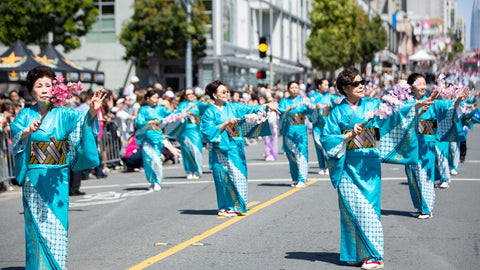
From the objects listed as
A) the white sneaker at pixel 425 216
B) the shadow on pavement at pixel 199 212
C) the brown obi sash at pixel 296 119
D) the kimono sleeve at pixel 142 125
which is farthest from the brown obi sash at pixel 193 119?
the white sneaker at pixel 425 216

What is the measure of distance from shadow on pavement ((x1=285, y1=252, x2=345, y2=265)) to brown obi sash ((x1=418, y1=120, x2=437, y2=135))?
359 cm

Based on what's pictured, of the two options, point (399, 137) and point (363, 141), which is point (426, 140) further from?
point (363, 141)

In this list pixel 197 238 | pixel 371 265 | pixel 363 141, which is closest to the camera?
pixel 371 265

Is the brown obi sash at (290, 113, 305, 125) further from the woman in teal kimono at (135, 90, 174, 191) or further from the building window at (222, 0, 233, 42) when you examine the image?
the building window at (222, 0, 233, 42)

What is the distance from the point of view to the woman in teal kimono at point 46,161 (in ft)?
22.2

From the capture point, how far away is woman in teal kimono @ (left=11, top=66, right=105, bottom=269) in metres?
6.78

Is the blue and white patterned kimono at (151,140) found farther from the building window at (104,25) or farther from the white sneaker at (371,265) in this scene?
the building window at (104,25)

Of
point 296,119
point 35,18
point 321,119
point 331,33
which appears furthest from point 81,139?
point 331,33

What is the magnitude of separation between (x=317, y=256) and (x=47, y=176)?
2.88 metres

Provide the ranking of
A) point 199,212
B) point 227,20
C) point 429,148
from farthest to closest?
point 227,20
point 199,212
point 429,148

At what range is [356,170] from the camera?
7.41m

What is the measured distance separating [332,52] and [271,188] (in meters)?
42.9

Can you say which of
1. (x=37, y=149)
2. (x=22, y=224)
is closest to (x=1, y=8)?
(x=22, y=224)

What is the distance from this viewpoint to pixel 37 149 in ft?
22.5
